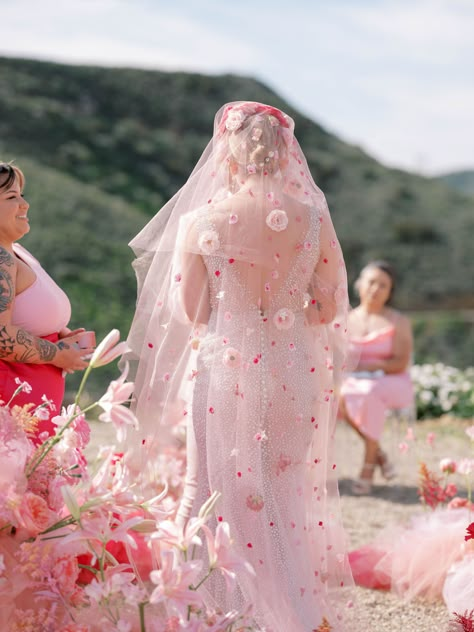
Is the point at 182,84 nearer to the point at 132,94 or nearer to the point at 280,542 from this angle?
the point at 132,94

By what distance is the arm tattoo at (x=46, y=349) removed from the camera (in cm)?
287

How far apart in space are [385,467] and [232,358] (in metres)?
3.60

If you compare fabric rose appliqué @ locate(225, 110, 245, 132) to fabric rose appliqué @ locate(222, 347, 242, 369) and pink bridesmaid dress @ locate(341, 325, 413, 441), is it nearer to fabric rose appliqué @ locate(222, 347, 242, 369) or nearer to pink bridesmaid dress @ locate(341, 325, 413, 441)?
fabric rose appliqué @ locate(222, 347, 242, 369)

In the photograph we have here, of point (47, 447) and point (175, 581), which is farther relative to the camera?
point (47, 447)

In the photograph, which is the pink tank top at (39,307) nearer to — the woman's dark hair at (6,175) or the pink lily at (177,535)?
the woman's dark hair at (6,175)

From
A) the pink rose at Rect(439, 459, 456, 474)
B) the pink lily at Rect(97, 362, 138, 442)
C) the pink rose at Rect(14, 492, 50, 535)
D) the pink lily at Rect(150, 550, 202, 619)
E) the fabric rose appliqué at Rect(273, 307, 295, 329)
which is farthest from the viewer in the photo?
the pink rose at Rect(439, 459, 456, 474)

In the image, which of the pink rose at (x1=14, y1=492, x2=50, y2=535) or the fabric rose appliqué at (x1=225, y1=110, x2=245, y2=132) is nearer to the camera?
the pink rose at (x1=14, y1=492, x2=50, y2=535)

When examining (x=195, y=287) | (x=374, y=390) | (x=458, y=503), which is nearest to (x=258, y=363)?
(x=195, y=287)

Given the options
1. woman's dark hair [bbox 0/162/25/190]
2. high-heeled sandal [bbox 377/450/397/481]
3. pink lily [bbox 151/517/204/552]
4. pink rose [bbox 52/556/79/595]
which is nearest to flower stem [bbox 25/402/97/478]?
pink rose [bbox 52/556/79/595]

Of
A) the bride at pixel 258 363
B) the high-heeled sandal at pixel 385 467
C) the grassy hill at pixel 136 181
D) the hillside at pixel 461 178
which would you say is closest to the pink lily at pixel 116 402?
the bride at pixel 258 363

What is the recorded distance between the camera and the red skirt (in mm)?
2839

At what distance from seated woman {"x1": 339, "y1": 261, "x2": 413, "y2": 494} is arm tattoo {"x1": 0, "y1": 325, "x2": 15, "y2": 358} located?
3.86 metres

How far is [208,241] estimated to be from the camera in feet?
9.88

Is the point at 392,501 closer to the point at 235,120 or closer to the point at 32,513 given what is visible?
the point at 235,120
